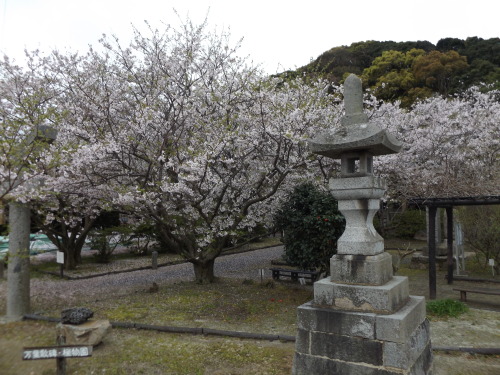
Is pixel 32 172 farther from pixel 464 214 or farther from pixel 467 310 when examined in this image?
pixel 464 214

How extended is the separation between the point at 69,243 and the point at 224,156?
9755mm

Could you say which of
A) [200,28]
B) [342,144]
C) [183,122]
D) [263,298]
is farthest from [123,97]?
[342,144]

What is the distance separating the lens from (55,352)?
4172 mm

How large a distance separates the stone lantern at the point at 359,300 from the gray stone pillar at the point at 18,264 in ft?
23.0

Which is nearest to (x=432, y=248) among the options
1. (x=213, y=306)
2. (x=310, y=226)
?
(x=310, y=226)

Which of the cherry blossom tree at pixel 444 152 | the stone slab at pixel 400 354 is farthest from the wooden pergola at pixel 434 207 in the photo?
the stone slab at pixel 400 354

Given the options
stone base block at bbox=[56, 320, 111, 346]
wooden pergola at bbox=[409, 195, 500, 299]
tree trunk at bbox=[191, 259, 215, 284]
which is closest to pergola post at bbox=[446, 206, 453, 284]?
wooden pergola at bbox=[409, 195, 500, 299]

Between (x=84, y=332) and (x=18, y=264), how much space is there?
10.8ft

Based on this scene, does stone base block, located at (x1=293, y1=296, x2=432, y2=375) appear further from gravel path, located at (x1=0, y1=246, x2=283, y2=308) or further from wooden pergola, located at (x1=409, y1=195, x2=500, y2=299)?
gravel path, located at (x1=0, y1=246, x2=283, y2=308)

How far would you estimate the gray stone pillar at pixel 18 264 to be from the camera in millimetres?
7961

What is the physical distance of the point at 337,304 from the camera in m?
4.21

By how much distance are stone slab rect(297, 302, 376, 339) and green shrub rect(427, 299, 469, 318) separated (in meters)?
5.36

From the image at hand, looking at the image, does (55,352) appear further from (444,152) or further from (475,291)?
(444,152)

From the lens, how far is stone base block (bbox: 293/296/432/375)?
12.3 ft
